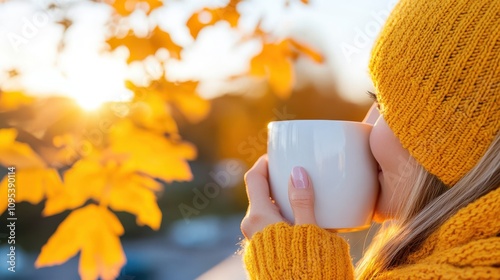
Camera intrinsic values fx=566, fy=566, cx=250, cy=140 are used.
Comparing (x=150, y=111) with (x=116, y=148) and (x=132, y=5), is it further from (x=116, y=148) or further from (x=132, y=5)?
(x=132, y=5)

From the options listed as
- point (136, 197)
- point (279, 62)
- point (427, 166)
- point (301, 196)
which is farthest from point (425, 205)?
point (136, 197)

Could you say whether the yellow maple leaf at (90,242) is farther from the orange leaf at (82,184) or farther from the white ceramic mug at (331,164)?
the white ceramic mug at (331,164)

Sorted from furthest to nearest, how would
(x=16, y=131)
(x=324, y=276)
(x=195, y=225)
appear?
(x=195, y=225), (x=16, y=131), (x=324, y=276)

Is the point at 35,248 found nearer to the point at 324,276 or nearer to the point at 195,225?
the point at 195,225

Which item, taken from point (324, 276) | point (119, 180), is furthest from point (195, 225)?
point (324, 276)

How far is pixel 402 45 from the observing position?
36.0 inches

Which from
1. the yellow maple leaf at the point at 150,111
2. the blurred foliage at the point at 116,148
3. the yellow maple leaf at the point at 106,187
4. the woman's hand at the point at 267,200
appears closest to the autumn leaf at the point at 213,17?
the blurred foliage at the point at 116,148

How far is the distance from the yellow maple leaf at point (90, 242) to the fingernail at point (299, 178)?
793 millimetres

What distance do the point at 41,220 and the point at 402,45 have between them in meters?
5.72

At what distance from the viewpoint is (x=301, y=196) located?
0.95 m

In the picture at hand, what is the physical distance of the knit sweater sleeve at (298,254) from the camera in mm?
910

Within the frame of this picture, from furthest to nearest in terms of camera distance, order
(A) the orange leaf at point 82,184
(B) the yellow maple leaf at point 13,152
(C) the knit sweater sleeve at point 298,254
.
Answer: (A) the orange leaf at point 82,184 < (B) the yellow maple leaf at point 13,152 < (C) the knit sweater sleeve at point 298,254

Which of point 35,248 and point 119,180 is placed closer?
point 119,180

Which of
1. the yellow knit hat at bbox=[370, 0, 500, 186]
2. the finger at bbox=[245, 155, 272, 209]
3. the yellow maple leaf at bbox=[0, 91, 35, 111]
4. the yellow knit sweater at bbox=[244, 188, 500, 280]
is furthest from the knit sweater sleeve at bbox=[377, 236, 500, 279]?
the yellow maple leaf at bbox=[0, 91, 35, 111]
